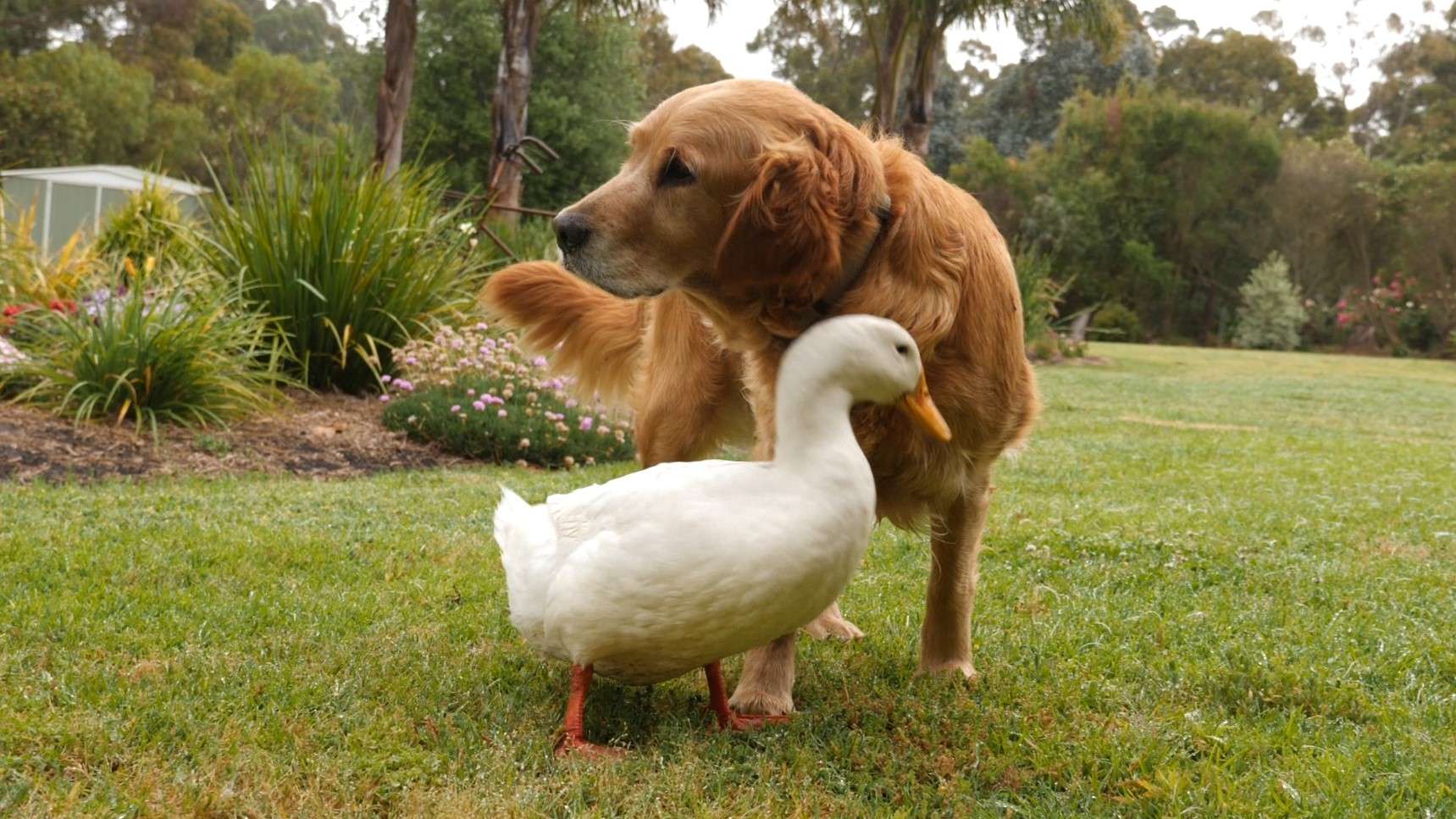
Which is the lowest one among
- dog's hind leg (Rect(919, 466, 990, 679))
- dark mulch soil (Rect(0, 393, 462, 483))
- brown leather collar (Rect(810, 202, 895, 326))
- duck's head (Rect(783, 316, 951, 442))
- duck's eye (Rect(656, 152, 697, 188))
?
dark mulch soil (Rect(0, 393, 462, 483))

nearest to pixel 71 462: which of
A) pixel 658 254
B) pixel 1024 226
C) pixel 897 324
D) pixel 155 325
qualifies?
pixel 155 325

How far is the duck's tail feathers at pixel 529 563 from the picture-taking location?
2744 millimetres

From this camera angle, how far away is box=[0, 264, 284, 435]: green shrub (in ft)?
21.5

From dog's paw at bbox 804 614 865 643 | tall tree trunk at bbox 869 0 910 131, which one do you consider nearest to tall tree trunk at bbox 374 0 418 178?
tall tree trunk at bbox 869 0 910 131

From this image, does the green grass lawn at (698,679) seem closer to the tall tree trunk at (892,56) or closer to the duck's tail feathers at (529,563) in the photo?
the duck's tail feathers at (529,563)

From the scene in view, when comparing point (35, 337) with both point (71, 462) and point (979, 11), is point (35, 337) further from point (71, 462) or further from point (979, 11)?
point (979, 11)

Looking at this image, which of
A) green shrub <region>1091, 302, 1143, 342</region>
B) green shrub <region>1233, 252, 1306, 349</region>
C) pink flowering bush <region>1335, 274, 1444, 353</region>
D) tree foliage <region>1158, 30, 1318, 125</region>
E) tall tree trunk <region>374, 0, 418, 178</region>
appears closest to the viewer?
tall tree trunk <region>374, 0, 418, 178</region>

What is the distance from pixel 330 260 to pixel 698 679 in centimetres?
570

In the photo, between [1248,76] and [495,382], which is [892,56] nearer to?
[495,382]

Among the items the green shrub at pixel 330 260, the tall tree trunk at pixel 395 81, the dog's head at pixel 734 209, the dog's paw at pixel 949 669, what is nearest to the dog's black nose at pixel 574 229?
the dog's head at pixel 734 209

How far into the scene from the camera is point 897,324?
8.45ft

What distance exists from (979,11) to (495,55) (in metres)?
16.8

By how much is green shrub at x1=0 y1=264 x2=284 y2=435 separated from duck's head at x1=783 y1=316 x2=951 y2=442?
507 centimetres

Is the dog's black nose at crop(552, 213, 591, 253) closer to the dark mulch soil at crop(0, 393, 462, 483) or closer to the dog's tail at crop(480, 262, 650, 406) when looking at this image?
the dog's tail at crop(480, 262, 650, 406)
